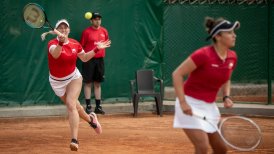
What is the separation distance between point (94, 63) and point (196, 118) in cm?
880

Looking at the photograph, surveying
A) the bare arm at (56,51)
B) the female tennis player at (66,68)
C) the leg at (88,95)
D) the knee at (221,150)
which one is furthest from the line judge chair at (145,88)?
the knee at (221,150)

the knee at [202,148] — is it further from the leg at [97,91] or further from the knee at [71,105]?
the leg at [97,91]

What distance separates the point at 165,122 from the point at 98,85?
2.07 m

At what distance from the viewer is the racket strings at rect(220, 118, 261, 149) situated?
6531 mm

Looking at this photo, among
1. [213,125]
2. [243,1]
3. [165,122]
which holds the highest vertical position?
[243,1]

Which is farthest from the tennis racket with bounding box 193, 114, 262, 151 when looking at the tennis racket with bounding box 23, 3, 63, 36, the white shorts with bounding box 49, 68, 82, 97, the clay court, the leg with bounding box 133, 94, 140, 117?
the leg with bounding box 133, 94, 140, 117

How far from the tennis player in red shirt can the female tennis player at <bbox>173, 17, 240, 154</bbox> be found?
8359 mm

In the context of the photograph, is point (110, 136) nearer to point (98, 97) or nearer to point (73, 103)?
point (73, 103)

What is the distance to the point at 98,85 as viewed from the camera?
49.2 ft

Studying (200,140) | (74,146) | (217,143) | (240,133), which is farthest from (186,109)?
(74,146)

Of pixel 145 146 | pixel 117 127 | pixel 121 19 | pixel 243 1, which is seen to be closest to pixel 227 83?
pixel 145 146

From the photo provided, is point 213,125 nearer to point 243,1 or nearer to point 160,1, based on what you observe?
point 160,1

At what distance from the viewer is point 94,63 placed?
1501 cm

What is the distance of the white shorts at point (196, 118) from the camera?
639cm
